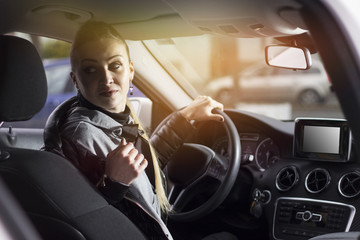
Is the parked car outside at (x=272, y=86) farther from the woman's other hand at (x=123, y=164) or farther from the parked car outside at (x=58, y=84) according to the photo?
the woman's other hand at (x=123, y=164)

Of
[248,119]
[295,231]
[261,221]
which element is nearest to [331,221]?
[295,231]

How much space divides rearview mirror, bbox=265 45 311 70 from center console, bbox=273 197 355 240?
67 cm

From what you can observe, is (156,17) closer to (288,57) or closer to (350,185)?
(288,57)

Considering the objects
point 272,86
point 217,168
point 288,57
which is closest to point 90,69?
point 217,168

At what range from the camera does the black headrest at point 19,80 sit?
1.83 meters

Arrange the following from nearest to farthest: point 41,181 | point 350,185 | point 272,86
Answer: point 41,181
point 350,185
point 272,86

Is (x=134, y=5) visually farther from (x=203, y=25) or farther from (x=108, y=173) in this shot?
(x=108, y=173)

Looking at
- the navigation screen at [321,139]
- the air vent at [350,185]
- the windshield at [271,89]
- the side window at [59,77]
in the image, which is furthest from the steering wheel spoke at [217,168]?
the windshield at [271,89]

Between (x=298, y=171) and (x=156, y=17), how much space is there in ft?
3.50

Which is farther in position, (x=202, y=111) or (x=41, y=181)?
(x=202, y=111)

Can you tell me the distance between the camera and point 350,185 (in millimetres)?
2680

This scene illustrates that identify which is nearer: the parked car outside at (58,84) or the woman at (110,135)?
the woman at (110,135)

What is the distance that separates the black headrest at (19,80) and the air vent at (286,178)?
4.73ft

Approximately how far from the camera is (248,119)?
3.12 metres
